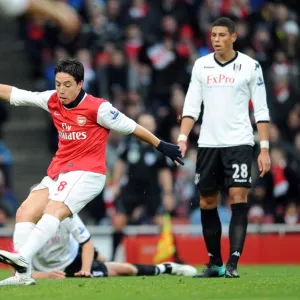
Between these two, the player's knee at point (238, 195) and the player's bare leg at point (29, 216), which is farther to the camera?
the player's knee at point (238, 195)

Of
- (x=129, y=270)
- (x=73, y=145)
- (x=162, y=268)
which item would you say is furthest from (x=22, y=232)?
(x=162, y=268)

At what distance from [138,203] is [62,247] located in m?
5.68

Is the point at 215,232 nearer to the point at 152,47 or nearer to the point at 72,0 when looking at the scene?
the point at 152,47

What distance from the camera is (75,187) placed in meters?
8.15

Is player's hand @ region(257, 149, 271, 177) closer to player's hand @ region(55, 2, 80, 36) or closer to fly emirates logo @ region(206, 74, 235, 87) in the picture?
fly emirates logo @ region(206, 74, 235, 87)

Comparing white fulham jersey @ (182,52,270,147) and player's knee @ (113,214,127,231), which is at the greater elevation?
white fulham jersey @ (182,52,270,147)

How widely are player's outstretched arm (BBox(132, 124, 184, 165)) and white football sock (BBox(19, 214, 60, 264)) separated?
1.06 m

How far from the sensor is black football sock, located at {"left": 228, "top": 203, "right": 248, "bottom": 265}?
8789mm

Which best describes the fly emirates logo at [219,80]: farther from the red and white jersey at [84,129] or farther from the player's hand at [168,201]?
the player's hand at [168,201]

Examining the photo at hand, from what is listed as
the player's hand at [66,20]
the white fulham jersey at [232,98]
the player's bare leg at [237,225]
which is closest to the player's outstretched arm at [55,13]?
the player's hand at [66,20]

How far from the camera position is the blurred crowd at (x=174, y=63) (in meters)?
16.1

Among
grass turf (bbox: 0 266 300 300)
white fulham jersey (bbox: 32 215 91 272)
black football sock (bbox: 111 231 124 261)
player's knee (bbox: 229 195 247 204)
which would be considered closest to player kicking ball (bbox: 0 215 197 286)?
white fulham jersey (bbox: 32 215 91 272)

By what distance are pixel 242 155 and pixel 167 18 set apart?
958 centimetres

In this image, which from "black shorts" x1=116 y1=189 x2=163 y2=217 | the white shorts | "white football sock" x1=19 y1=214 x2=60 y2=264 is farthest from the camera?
"black shorts" x1=116 y1=189 x2=163 y2=217
